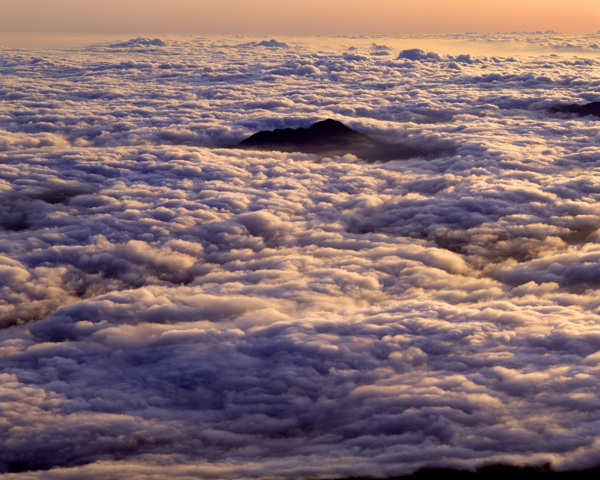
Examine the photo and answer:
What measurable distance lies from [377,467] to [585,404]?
4356 millimetres

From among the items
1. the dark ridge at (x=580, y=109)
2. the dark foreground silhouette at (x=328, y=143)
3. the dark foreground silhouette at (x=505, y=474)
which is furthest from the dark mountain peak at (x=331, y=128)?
the dark foreground silhouette at (x=505, y=474)

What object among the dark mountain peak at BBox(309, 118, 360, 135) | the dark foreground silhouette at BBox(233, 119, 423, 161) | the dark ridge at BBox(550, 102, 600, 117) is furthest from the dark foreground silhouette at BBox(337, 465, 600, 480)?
the dark ridge at BBox(550, 102, 600, 117)

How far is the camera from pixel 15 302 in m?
13.6

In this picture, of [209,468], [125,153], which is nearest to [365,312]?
[209,468]

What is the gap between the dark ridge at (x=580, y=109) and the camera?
5175 centimetres

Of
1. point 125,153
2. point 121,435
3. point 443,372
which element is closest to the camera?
point 121,435

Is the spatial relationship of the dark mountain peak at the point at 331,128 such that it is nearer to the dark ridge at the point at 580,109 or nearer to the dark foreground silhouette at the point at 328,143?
the dark foreground silhouette at the point at 328,143

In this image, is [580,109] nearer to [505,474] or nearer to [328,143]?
[328,143]

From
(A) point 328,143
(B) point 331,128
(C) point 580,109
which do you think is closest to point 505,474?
(A) point 328,143

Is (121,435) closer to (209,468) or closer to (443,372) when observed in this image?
(209,468)

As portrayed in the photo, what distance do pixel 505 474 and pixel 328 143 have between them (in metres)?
35.7

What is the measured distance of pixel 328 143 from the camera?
40.8 meters

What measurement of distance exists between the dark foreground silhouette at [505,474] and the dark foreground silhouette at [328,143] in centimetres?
3010

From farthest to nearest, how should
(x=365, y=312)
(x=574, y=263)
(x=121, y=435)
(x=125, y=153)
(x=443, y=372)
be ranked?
(x=125, y=153) < (x=574, y=263) < (x=365, y=312) < (x=443, y=372) < (x=121, y=435)
